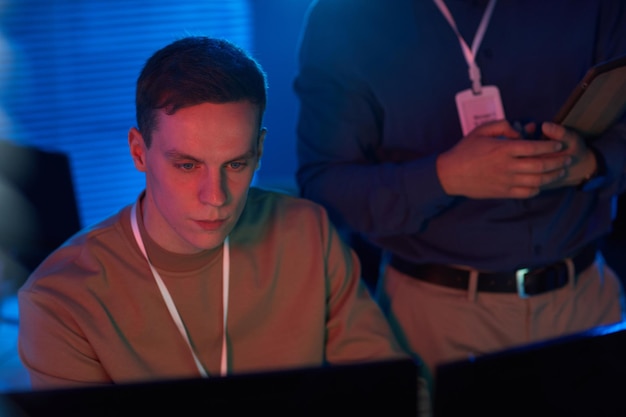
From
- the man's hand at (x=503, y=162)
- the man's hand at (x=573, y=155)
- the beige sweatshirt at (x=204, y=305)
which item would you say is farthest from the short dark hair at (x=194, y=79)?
the man's hand at (x=573, y=155)

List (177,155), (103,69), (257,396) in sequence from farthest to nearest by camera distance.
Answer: (103,69) → (177,155) → (257,396)

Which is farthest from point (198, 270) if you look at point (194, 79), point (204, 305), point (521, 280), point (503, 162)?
point (521, 280)

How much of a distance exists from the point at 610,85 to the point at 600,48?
1.03 feet

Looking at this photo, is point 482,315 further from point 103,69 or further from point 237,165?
point 103,69

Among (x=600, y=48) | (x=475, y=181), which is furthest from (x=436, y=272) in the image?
(x=600, y=48)

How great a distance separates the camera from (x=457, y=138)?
1.54 m

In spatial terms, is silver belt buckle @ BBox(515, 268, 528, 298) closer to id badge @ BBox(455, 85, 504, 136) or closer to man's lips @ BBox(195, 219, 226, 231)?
id badge @ BBox(455, 85, 504, 136)

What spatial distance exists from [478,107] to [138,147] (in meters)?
0.74

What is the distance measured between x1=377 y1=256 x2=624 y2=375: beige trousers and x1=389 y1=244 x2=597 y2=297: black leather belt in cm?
1

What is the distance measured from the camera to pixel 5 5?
2570mm

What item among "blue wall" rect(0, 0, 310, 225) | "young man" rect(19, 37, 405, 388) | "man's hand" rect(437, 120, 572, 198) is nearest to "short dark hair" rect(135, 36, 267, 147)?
"young man" rect(19, 37, 405, 388)

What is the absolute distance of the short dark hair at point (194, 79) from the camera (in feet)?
3.75

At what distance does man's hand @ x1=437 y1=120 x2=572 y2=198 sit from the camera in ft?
4.24

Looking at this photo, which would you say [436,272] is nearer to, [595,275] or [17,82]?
[595,275]
